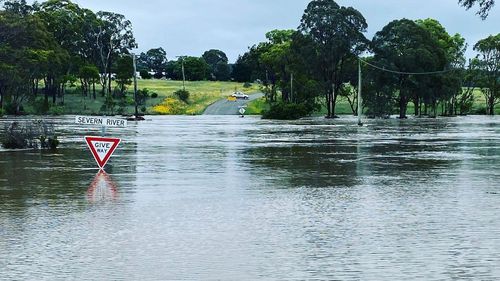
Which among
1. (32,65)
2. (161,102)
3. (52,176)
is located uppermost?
(32,65)

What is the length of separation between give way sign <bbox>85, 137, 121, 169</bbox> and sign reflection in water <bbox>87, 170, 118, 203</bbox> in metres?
1.92

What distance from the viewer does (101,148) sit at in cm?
2272

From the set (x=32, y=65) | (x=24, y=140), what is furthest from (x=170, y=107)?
(x=24, y=140)

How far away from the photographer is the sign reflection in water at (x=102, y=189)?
15609mm

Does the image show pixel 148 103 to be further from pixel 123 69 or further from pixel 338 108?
pixel 338 108

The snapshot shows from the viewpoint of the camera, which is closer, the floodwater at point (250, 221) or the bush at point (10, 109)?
the floodwater at point (250, 221)

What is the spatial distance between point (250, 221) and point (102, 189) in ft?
18.8

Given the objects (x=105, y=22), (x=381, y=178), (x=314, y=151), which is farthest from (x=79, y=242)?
(x=105, y=22)

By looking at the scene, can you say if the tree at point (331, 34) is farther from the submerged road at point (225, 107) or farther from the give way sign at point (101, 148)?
the give way sign at point (101, 148)

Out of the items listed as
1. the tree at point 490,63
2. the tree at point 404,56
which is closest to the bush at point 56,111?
the tree at point 404,56

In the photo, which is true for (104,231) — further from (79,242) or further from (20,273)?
(20,273)

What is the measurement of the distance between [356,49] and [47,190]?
295ft

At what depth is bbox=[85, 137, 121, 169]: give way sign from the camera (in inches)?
882

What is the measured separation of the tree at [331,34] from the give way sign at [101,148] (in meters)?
81.3
